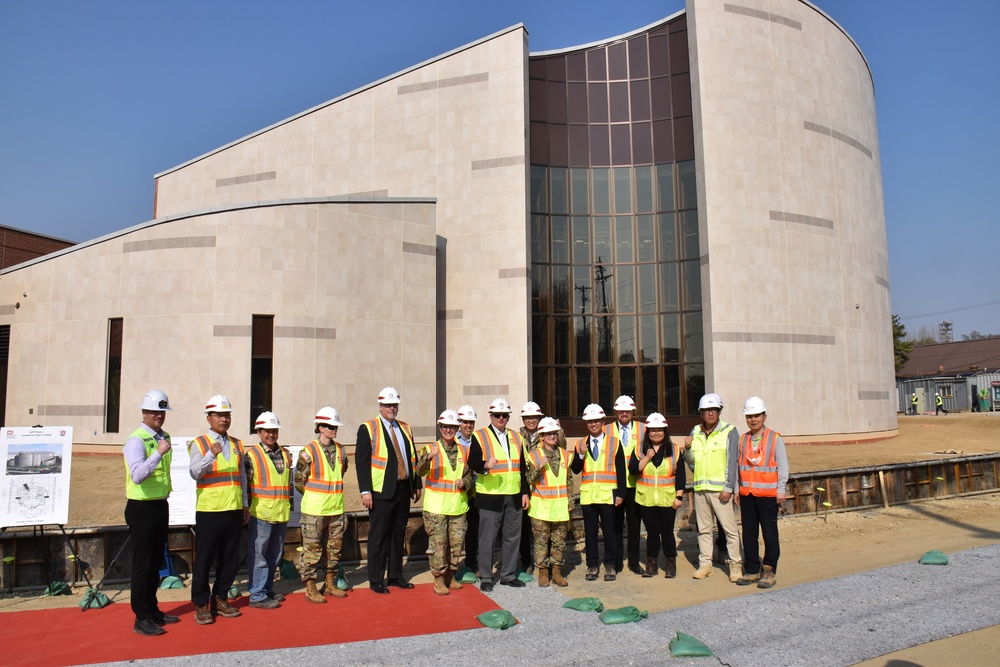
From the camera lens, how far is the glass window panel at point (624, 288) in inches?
995

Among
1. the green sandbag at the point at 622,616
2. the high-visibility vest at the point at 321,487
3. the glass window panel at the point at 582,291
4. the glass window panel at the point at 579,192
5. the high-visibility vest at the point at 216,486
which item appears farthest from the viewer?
the glass window panel at the point at 579,192

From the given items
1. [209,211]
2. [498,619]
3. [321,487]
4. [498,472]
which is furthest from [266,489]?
[209,211]

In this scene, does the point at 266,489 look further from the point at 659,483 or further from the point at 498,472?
the point at 659,483

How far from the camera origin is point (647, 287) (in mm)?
25234

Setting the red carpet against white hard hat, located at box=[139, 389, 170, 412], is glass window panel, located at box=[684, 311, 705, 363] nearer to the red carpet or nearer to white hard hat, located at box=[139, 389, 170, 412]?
the red carpet

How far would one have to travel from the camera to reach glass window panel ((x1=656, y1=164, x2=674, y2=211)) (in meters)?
25.3

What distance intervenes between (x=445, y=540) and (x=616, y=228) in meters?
19.2

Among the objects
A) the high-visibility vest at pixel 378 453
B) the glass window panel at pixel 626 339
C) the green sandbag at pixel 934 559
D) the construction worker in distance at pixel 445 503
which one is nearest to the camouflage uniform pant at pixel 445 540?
the construction worker in distance at pixel 445 503

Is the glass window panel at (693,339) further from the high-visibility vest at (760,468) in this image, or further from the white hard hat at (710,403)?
the high-visibility vest at (760,468)

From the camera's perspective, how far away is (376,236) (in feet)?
70.2

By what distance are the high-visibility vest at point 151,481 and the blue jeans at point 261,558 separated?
1.00 metres

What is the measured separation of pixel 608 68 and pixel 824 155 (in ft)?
26.8

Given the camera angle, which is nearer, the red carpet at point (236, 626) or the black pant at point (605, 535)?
the red carpet at point (236, 626)

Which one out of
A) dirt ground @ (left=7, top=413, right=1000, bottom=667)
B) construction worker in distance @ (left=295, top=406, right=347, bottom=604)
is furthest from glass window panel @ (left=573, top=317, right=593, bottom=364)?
construction worker in distance @ (left=295, top=406, right=347, bottom=604)
